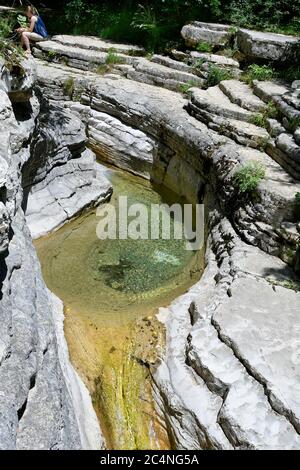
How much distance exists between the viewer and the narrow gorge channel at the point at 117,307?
238 inches

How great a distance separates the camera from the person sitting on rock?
13445 mm

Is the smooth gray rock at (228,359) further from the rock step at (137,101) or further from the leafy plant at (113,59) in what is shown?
the leafy plant at (113,59)

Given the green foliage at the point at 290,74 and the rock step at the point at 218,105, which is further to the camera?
the green foliage at the point at 290,74

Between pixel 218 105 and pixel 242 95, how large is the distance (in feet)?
2.81

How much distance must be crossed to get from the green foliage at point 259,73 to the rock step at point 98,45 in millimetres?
4079

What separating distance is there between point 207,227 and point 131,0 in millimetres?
10829

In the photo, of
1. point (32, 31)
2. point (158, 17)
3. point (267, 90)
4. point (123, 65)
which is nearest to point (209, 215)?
point (267, 90)

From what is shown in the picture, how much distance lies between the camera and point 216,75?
1250 cm

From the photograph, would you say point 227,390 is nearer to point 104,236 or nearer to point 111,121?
point 104,236

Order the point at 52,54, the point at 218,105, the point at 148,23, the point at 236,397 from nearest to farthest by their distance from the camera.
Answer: the point at 236,397, the point at 218,105, the point at 52,54, the point at 148,23

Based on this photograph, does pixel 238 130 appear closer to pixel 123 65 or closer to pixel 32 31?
pixel 123 65

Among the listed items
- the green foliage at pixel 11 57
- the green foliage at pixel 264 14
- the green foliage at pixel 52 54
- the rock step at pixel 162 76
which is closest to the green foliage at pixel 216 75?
the rock step at pixel 162 76

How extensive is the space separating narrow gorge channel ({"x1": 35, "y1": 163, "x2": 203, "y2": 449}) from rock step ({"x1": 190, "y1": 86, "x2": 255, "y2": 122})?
2618 millimetres

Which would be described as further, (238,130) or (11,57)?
(238,130)
